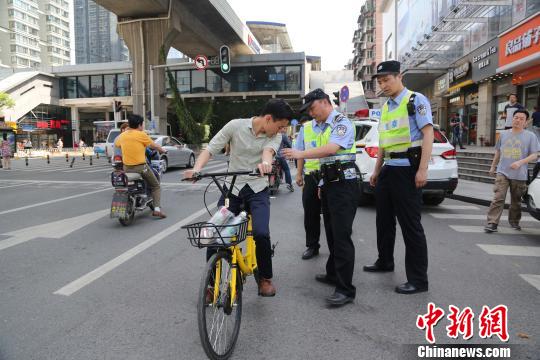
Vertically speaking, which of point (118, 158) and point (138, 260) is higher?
point (118, 158)

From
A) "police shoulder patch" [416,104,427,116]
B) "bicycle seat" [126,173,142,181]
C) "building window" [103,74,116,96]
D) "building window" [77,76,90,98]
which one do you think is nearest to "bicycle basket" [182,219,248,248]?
"police shoulder patch" [416,104,427,116]

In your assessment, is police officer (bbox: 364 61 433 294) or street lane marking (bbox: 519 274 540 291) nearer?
police officer (bbox: 364 61 433 294)

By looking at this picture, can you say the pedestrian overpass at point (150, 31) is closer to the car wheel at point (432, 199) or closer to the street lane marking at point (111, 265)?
the car wheel at point (432, 199)

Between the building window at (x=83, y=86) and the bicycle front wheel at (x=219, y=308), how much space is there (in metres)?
54.8

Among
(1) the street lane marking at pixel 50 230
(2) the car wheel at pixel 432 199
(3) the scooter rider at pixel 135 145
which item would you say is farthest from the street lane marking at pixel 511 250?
(1) the street lane marking at pixel 50 230

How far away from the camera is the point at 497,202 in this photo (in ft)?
20.0

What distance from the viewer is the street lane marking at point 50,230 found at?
5668 millimetres

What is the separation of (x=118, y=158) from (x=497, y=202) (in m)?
6.51

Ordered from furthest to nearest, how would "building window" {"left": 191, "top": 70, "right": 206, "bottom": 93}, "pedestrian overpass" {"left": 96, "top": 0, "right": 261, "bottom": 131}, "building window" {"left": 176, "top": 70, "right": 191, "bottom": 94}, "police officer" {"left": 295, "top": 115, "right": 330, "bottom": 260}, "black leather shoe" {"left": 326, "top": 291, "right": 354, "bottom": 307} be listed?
"building window" {"left": 176, "top": 70, "right": 191, "bottom": 94} < "building window" {"left": 191, "top": 70, "right": 206, "bottom": 93} < "pedestrian overpass" {"left": 96, "top": 0, "right": 261, "bottom": 131} < "police officer" {"left": 295, "top": 115, "right": 330, "bottom": 260} < "black leather shoe" {"left": 326, "top": 291, "right": 354, "bottom": 307}

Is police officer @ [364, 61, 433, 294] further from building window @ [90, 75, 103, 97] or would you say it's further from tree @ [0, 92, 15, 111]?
building window @ [90, 75, 103, 97]

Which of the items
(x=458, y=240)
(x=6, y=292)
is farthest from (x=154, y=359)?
(x=458, y=240)

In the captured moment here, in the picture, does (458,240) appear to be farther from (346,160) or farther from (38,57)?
(38,57)

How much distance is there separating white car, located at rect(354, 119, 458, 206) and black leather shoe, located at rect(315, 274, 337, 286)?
349cm

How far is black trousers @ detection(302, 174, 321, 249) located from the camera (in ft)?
15.3
